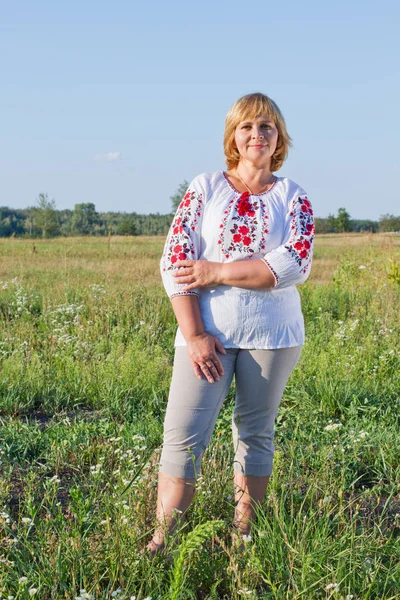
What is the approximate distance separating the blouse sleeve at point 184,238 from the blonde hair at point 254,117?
31 centimetres

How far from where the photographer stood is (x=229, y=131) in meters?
2.92

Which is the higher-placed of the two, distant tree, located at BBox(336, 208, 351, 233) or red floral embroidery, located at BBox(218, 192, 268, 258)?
distant tree, located at BBox(336, 208, 351, 233)

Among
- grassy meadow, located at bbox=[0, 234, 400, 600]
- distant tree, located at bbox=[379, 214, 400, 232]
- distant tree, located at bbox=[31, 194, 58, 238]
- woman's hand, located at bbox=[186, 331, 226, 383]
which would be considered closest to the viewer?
grassy meadow, located at bbox=[0, 234, 400, 600]

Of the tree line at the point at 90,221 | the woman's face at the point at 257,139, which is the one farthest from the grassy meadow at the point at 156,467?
the tree line at the point at 90,221

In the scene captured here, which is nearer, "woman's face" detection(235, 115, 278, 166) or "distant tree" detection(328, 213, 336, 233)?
"woman's face" detection(235, 115, 278, 166)

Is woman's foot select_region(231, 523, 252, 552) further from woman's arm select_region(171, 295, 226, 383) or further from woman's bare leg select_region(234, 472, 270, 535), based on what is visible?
woman's arm select_region(171, 295, 226, 383)

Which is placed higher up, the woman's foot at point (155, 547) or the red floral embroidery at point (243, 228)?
the red floral embroidery at point (243, 228)

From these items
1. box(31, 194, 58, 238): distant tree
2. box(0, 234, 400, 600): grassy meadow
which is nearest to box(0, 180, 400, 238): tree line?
box(31, 194, 58, 238): distant tree

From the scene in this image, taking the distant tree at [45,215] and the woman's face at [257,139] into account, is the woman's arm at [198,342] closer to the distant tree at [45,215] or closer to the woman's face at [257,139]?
the woman's face at [257,139]

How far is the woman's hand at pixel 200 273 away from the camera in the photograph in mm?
2658

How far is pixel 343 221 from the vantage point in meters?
87.5

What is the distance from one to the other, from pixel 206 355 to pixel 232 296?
0.89 feet

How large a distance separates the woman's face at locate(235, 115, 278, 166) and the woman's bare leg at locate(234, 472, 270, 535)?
1397 millimetres

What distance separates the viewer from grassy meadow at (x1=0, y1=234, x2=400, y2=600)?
8.25ft
